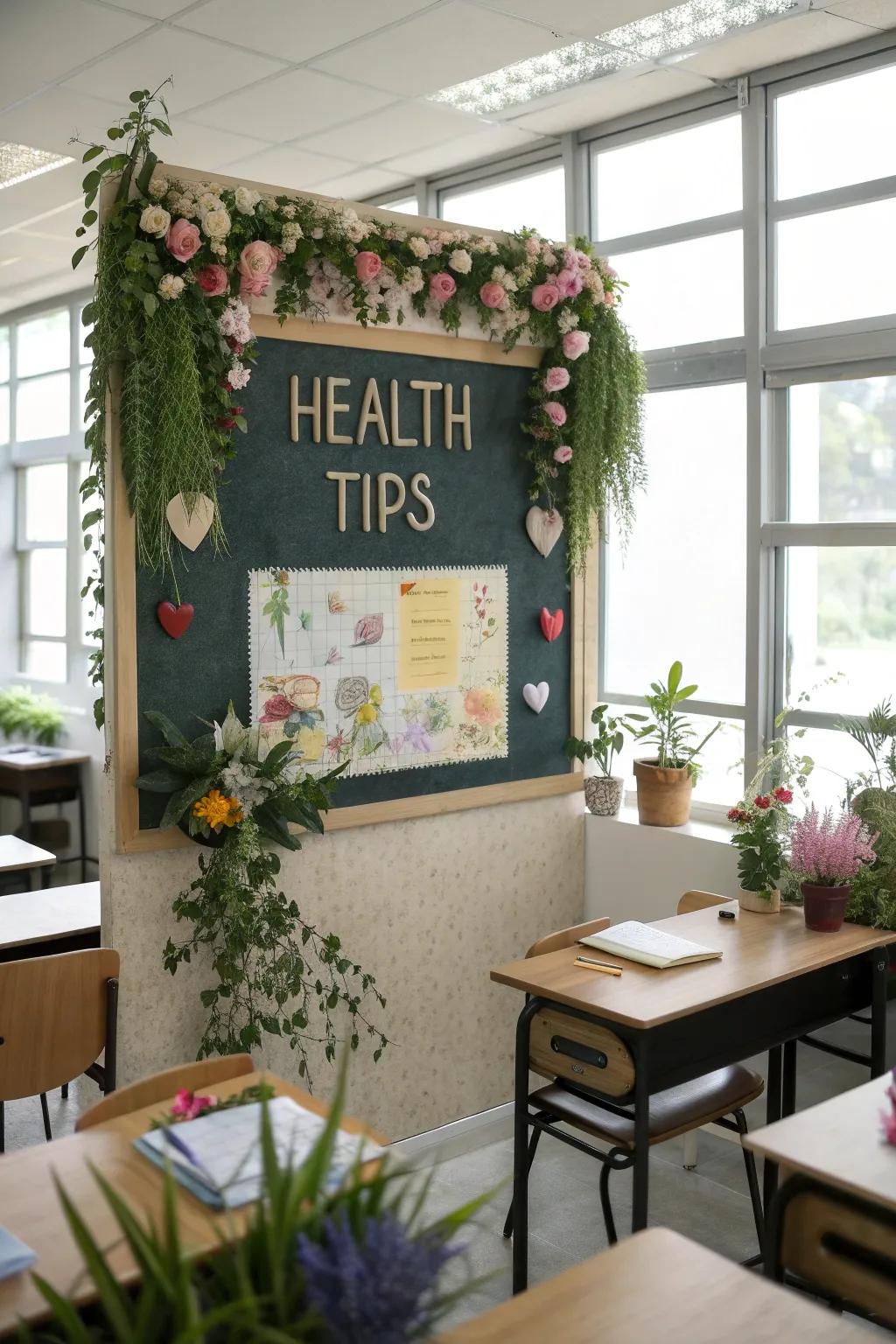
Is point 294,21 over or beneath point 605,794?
over

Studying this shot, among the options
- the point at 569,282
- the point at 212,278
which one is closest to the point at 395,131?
the point at 569,282

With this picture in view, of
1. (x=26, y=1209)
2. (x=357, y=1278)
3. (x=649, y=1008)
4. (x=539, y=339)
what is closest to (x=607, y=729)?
(x=539, y=339)

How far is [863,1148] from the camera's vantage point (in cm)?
216

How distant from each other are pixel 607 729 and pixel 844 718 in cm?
89

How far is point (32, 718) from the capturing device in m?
7.48

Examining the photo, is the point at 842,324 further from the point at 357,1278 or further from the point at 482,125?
the point at 357,1278

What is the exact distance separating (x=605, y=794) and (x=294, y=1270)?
10.3ft

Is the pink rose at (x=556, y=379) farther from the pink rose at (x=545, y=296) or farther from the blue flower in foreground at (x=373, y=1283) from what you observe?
the blue flower in foreground at (x=373, y=1283)

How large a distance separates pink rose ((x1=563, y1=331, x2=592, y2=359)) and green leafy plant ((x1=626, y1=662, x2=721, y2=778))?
109 centimetres

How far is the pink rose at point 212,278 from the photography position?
3.27 meters

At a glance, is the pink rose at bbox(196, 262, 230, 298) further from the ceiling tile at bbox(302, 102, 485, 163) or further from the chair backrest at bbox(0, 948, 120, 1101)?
the chair backrest at bbox(0, 948, 120, 1101)

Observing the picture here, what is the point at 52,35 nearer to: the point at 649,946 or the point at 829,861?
the point at 649,946

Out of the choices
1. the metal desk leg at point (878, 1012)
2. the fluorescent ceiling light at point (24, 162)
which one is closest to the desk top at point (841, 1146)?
the metal desk leg at point (878, 1012)

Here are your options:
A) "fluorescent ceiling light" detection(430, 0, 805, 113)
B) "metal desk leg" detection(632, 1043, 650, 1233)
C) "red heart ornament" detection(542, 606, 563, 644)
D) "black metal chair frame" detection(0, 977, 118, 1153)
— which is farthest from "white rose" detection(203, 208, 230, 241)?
"metal desk leg" detection(632, 1043, 650, 1233)
